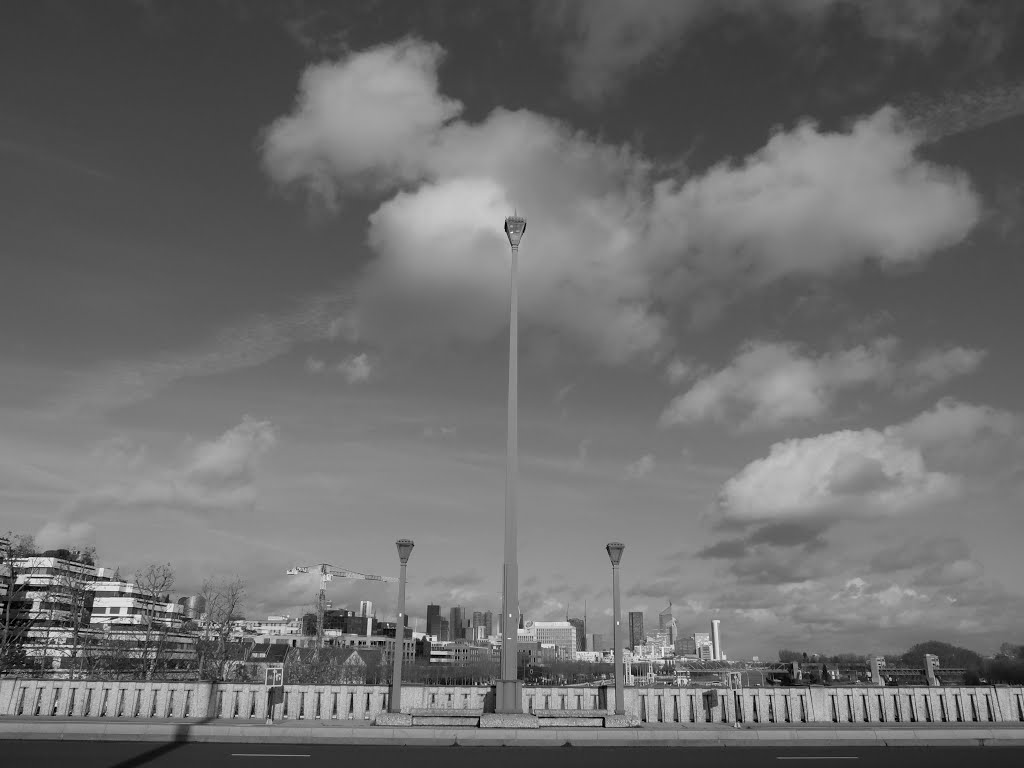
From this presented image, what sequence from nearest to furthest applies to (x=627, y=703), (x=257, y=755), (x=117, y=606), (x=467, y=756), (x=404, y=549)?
(x=257, y=755) < (x=467, y=756) < (x=627, y=703) < (x=404, y=549) < (x=117, y=606)

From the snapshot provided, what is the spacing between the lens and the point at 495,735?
1784cm

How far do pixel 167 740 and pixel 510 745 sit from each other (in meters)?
8.43

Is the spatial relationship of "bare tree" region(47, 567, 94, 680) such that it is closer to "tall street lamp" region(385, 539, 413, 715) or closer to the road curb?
the road curb

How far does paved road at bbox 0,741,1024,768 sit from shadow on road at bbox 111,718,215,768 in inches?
0.8

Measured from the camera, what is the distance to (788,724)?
20.2 m

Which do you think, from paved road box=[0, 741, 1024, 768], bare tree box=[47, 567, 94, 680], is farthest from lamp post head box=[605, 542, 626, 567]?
bare tree box=[47, 567, 94, 680]


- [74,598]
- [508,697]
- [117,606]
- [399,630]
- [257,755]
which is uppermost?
[117,606]

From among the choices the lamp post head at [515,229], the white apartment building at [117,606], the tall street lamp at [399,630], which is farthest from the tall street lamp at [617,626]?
the white apartment building at [117,606]

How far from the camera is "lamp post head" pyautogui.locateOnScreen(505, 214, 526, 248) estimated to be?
24.1 m

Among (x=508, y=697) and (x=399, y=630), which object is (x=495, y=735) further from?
(x=399, y=630)

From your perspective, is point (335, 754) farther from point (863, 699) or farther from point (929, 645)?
point (929, 645)

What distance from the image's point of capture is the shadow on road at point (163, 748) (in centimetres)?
1395

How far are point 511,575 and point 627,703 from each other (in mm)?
5549

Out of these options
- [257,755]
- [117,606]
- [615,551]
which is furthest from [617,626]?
[117,606]
